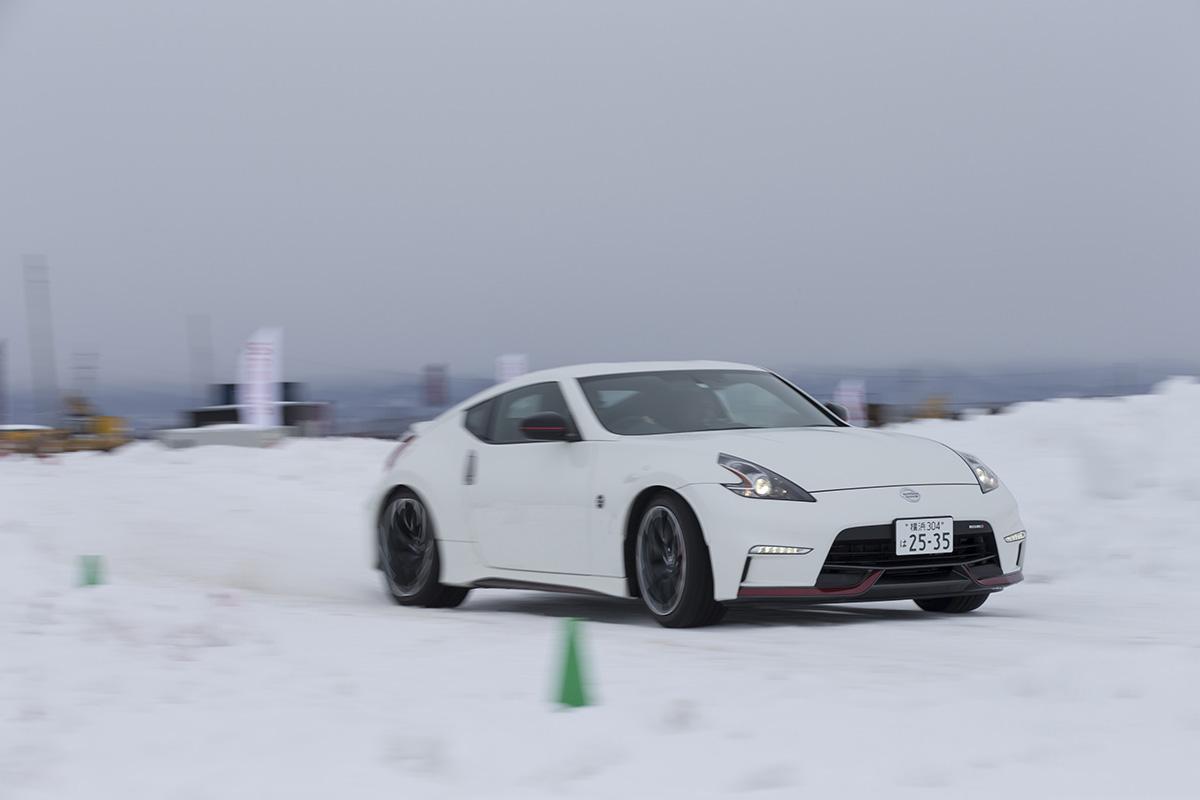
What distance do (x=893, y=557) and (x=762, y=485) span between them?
69 cm

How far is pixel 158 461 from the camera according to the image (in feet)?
64.1

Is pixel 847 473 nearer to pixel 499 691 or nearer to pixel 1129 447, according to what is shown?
pixel 499 691

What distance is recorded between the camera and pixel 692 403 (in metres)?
7.95

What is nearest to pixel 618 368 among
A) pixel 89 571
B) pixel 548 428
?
pixel 548 428

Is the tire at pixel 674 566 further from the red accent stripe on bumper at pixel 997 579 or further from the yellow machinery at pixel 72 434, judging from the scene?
the yellow machinery at pixel 72 434

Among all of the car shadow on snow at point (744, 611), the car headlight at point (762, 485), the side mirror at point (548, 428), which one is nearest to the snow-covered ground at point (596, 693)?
the car shadow on snow at point (744, 611)

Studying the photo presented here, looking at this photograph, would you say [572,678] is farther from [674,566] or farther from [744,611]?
[744,611]

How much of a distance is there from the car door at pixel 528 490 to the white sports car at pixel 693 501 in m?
0.01

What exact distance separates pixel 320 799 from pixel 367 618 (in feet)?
12.2

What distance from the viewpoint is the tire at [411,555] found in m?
8.89

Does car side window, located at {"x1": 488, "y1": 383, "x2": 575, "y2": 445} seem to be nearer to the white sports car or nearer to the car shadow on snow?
the white sports car

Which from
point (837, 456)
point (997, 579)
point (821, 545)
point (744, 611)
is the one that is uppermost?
point (837, 456)

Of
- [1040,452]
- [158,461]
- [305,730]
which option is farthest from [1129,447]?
[158,461]

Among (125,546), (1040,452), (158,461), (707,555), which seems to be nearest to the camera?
(707,555)
